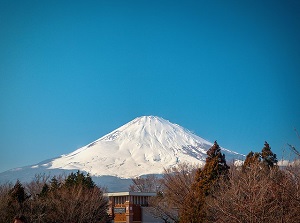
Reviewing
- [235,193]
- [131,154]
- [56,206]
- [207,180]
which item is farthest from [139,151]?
[235,193]

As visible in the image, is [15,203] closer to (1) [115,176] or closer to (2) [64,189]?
(2) [64,189]

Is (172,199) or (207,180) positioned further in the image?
(172,199)

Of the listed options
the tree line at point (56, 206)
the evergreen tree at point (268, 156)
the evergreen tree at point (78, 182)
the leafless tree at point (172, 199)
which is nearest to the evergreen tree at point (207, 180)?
the leafless tree at point (172, 199)

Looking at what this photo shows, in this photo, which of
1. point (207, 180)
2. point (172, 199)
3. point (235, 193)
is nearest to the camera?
point (235, 193)

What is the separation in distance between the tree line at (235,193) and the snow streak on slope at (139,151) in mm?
69964

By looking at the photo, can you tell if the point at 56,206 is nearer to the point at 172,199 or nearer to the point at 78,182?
the point at 78,182

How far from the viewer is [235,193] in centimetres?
1025

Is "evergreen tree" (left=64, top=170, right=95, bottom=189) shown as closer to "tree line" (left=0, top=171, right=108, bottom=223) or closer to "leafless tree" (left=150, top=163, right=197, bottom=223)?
"tree line" (left=0, top=171, right=108, bottom=223)

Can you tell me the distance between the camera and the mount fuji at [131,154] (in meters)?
108

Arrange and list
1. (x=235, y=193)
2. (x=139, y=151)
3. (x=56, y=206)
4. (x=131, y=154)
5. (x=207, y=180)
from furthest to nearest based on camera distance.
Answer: (x=131, y=154)
(x=139, y=151)
(x=56, y=206)
(x=207, y=180)
(x=235, y=193)

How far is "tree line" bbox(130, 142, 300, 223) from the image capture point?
28.6ft

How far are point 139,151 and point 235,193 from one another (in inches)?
4439

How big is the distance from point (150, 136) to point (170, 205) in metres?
102

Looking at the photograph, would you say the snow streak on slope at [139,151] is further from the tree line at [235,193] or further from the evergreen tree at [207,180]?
the evergreen tree at [207,180]
